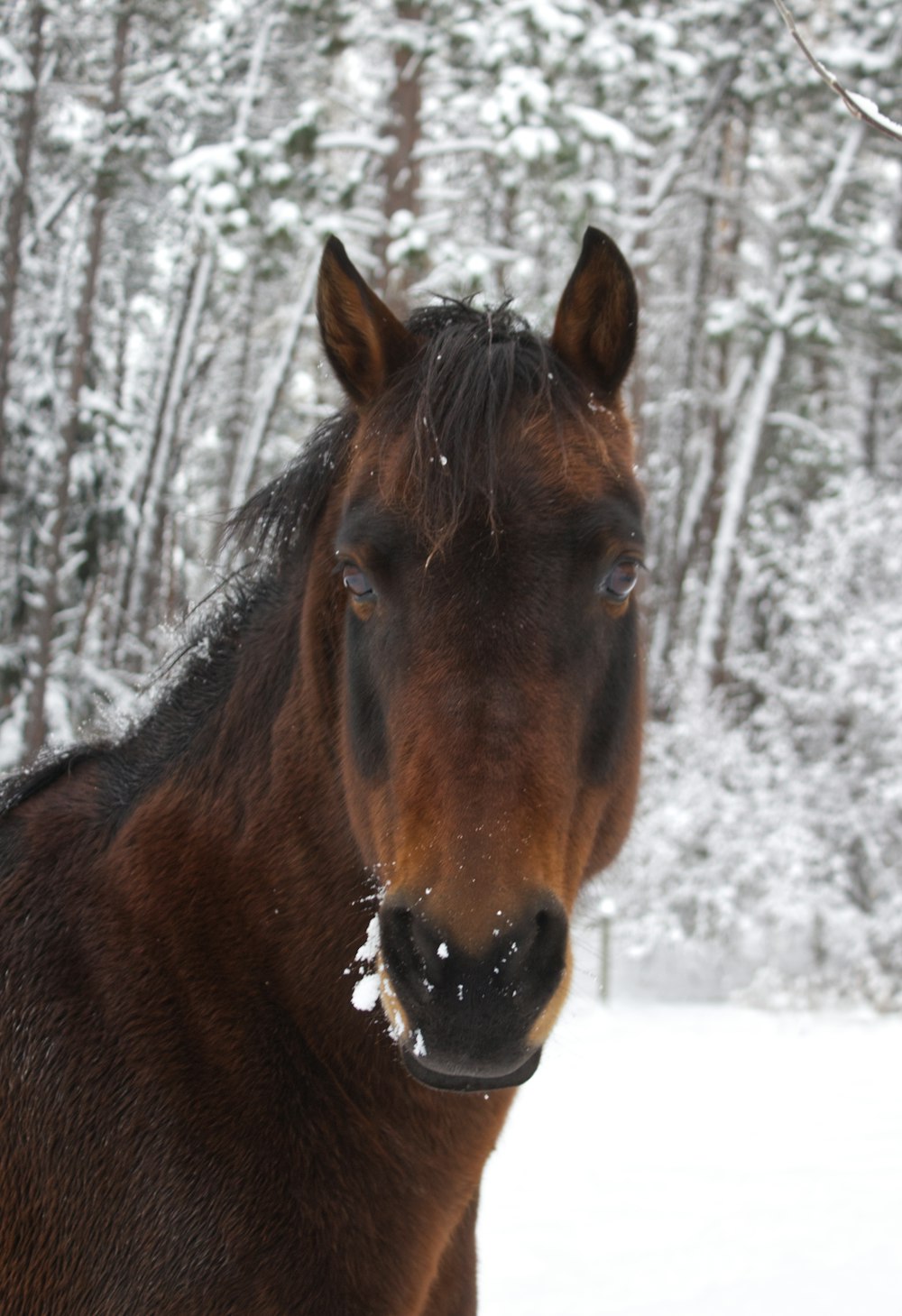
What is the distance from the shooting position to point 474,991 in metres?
1.57

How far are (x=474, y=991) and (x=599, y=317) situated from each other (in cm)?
148

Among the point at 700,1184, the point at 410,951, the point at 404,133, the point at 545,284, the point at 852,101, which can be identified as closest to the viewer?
the point at 410,951

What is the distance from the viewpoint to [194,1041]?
2.04 metres

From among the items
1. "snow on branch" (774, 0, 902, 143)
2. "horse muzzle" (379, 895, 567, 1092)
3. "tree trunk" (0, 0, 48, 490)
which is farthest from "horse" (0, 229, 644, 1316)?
"tree trunk" (0, 0, 48, 490)

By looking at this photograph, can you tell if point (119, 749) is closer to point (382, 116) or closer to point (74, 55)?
point (382, 116)

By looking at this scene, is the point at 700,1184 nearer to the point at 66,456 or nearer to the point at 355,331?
the point at 355,331

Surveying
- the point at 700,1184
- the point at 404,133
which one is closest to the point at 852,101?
the point at 700,1184

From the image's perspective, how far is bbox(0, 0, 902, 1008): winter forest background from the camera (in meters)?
11.1

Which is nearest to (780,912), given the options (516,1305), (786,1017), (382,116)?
A: (786,1017)

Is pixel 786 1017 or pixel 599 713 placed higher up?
pixel 599 713

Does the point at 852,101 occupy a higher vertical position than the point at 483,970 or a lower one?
higher

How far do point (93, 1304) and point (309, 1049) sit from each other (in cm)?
56

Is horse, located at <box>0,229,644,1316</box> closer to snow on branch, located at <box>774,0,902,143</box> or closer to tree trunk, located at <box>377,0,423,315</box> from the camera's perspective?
snow on branch, located at <box>774,0,902,143</box>

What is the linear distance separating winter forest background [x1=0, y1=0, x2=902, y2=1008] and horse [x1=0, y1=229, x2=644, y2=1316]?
730cm
